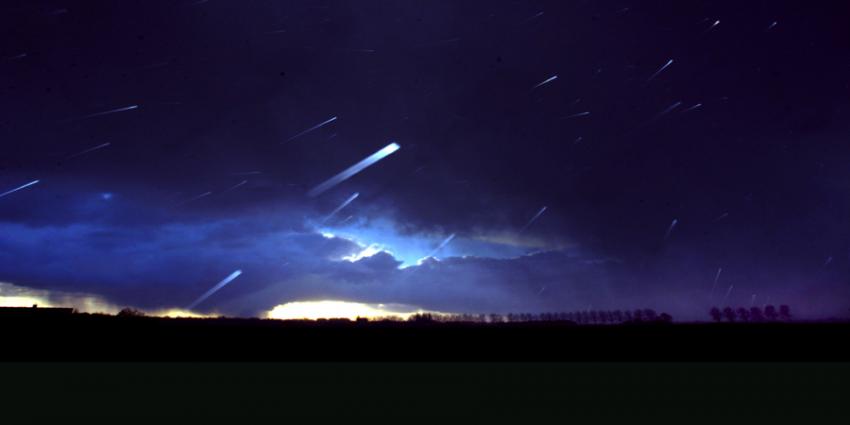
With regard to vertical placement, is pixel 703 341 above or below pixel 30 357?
below

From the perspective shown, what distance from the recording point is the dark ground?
15344 millimetres

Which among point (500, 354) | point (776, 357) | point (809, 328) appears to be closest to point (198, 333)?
point (500, 354)

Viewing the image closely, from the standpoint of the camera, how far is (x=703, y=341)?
15.7 meters

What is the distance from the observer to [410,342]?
1593cm

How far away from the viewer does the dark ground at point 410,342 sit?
50.3 feet

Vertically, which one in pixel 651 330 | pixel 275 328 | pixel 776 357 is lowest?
pixel 776 357

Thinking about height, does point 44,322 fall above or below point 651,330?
above

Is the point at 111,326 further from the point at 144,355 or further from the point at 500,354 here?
the point at 500,354

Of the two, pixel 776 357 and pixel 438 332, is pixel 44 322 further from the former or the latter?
pixel 776 357

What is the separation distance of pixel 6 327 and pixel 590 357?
21900mm

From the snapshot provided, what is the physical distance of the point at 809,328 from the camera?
15.9 meters

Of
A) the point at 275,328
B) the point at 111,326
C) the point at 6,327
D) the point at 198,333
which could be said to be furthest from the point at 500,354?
the point at 6,327

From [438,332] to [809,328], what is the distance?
1420cm

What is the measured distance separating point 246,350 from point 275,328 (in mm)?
1233
